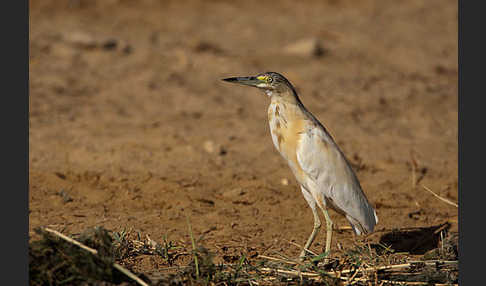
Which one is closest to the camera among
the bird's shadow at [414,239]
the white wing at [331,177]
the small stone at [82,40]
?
the white wing at [331,177]

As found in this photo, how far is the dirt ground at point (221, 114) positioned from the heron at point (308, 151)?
1.79 feet

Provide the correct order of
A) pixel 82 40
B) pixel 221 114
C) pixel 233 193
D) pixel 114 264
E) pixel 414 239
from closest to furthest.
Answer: pixel 114 264 < pixel 414 239 < pixel 233 193 < pixel 221 114 < pixel 82 40

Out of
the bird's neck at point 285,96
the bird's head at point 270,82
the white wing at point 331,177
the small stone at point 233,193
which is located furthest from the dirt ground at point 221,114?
the bird's head at point 270,82

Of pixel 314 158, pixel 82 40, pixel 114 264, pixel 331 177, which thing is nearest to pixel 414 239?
pixel 331 177

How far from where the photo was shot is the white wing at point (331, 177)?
448cm

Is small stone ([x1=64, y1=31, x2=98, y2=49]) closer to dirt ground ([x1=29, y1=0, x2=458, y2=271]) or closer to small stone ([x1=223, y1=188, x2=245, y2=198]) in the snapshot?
dirt ground ([x1=29, y1=0, x2=458, y2=271])

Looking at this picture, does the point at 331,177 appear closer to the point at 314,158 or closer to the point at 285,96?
the point at 314,158

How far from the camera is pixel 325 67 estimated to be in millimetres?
10297

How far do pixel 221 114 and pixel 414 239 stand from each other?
3.63m

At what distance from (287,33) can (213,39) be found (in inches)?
66.2

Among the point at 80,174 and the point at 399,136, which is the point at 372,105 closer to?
the point at 399,136

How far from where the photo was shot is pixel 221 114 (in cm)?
816

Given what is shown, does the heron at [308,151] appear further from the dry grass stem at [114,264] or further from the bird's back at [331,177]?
the dry grass stem at [114,264]

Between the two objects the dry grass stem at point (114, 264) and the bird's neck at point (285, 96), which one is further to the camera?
the bird's neck at point (285, 96)
